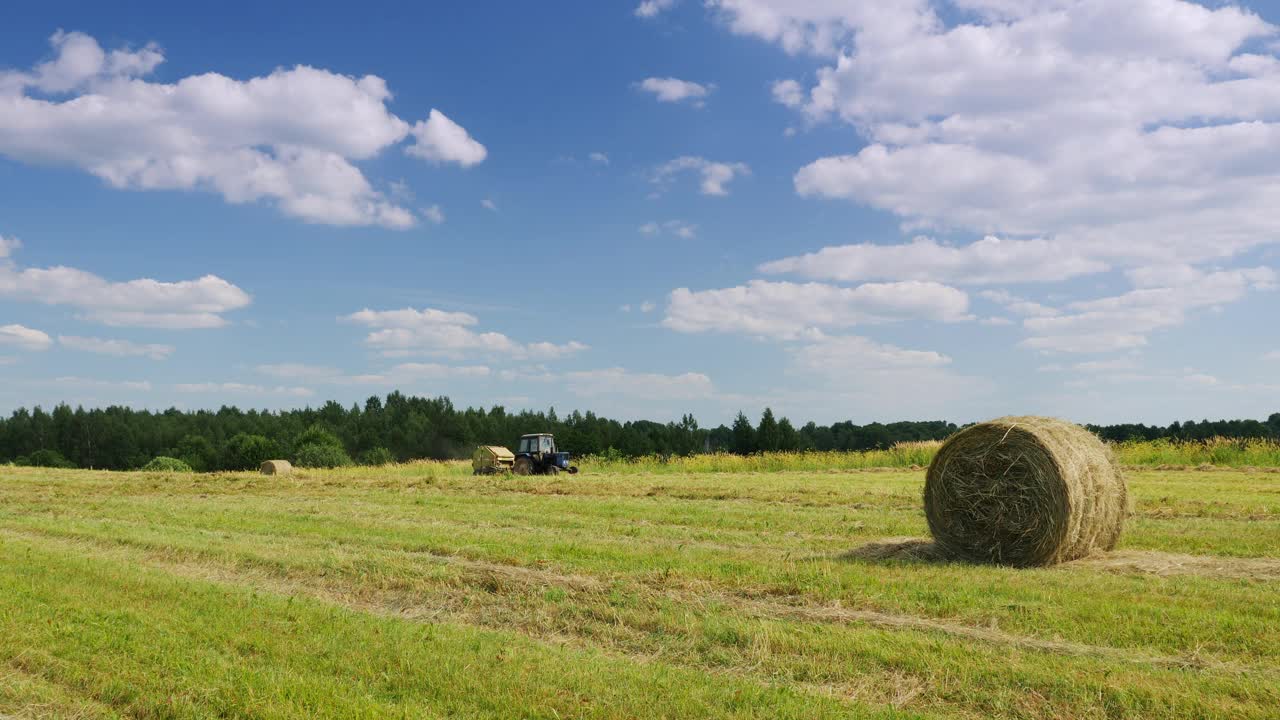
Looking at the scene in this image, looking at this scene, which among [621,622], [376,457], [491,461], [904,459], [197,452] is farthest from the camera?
[197,452]

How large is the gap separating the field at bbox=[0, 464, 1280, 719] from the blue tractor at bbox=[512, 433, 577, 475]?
61.2 feet

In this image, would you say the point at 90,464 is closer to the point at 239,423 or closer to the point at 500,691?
the point at 239,423

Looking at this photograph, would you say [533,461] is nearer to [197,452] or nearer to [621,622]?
[621,622]

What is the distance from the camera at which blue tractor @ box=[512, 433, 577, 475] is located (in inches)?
1307

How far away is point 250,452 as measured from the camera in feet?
252

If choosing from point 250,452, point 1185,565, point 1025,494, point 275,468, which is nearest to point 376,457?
point 250,452

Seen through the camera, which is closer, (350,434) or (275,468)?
(275,468)

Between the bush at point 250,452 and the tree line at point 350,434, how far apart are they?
0.09 metres

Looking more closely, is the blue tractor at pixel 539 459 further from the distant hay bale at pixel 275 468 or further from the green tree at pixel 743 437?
the green tree at pixel 743 437

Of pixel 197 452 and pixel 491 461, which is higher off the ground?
pixel 491 461

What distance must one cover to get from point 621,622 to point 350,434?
95.2m

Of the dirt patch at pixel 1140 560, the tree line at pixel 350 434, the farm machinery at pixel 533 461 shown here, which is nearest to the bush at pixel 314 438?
the tree line at pixel 350 434

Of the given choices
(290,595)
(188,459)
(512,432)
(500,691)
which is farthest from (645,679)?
(512,432)

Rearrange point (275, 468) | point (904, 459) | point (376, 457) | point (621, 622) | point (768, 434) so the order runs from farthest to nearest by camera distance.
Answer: point (376, 457) → point (768, 434) → point (275, 468) → point (904, 459) → point (621, 622)
